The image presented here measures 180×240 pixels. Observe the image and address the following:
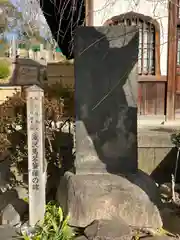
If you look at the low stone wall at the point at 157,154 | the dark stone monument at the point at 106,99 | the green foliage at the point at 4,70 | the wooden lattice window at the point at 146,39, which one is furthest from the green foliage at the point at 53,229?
the green foliage at the point at 4,70

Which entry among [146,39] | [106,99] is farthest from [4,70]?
[106,99]

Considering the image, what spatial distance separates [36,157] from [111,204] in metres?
1.15

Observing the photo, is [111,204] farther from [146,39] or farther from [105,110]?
[146,39]

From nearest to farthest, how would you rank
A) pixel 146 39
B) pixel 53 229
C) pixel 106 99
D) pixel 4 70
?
pixel 53 229 < pixel 106 99 < pixel 146 39 < pixel 4 70

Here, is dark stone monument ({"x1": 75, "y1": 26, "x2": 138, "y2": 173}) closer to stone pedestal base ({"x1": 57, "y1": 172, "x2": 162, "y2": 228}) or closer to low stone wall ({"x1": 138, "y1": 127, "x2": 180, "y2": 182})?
stone pedestal base ({"x1": 57, "y1": 172, "x2": 162, "y2": 228})

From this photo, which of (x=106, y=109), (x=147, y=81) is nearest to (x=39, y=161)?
(x=106, y=109)

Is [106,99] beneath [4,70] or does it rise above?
beneath

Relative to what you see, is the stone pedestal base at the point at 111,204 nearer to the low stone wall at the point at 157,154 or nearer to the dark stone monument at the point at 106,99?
the dark stone monument at the point at 106,99

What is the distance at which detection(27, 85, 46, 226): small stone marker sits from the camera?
13.6ft

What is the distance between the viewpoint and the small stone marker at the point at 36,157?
414cm

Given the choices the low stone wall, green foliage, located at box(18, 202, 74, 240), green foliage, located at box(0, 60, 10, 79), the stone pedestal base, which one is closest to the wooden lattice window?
the low stone wall

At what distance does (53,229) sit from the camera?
13.1 feet

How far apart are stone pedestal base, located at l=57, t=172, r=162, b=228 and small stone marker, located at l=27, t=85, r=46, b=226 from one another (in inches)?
14.9

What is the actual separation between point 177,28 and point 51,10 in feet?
10.5
